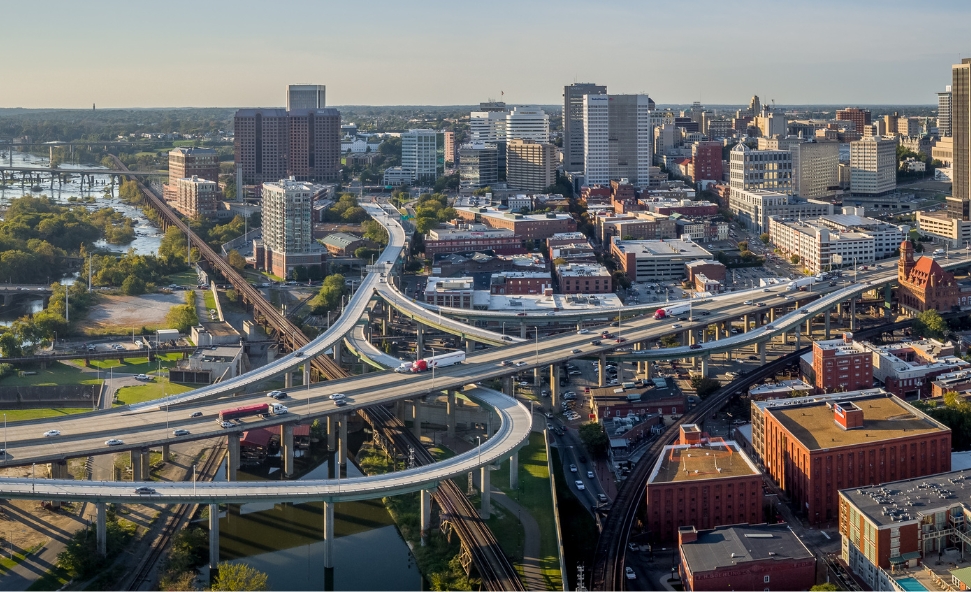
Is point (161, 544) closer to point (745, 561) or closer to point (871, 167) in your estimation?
point (745, 561)

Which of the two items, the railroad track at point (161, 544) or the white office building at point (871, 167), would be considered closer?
the railroad track at point (161, 544)

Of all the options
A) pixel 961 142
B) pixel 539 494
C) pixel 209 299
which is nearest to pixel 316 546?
pixel 539 494

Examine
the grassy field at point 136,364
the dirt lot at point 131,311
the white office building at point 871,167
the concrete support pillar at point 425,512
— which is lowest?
the concrete support pillar at point 425,512

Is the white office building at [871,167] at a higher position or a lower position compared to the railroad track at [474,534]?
higher

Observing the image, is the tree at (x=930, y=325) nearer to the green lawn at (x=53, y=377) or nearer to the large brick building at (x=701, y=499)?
the large brick building at (x=701, y=499)

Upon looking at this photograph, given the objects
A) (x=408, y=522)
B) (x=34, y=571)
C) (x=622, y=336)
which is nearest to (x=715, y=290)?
(x=622, y=336)

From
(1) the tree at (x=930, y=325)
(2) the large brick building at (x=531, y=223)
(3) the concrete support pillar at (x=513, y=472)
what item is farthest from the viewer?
(2) the large brick building at (x=531, y=223)

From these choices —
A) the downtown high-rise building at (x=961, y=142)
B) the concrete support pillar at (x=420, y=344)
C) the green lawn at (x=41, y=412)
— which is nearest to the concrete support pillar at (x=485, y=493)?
the green lawn at (x=41, y=412)
